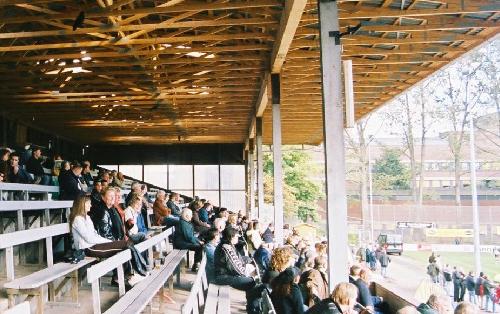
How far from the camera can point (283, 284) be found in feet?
16.7

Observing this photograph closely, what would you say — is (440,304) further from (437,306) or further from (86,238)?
(86,238)

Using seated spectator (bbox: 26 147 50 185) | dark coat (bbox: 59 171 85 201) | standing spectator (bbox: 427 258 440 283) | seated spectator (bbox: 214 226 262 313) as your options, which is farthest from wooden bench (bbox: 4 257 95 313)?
standing spectator (bbox: 427 258 440 283)

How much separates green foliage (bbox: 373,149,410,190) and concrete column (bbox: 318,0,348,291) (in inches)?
1539

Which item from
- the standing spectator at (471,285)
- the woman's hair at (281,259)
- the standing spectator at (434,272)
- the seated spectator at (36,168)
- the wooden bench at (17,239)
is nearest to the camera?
the wooden bench at (17,239)

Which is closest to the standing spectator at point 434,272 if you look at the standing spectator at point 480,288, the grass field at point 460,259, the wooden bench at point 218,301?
the standing spectator at point 480,288

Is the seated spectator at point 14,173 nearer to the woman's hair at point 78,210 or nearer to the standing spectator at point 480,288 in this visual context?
the woman's hair at point 78,210

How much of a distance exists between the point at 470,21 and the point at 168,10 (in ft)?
18.5

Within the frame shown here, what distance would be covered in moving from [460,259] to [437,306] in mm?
29571

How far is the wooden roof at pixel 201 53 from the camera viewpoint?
336 inches

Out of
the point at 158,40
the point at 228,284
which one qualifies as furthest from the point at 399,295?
the point at 158,40

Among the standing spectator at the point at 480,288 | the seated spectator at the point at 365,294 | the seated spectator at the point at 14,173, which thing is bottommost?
the standing spectator at the point at 480,288

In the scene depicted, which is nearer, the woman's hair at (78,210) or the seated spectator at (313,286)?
the seated spectator at (313,286)

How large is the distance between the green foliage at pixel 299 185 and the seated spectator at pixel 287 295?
32.6 meters

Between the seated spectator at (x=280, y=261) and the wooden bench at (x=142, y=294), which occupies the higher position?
the seated spectator at (x=280, y=261)
